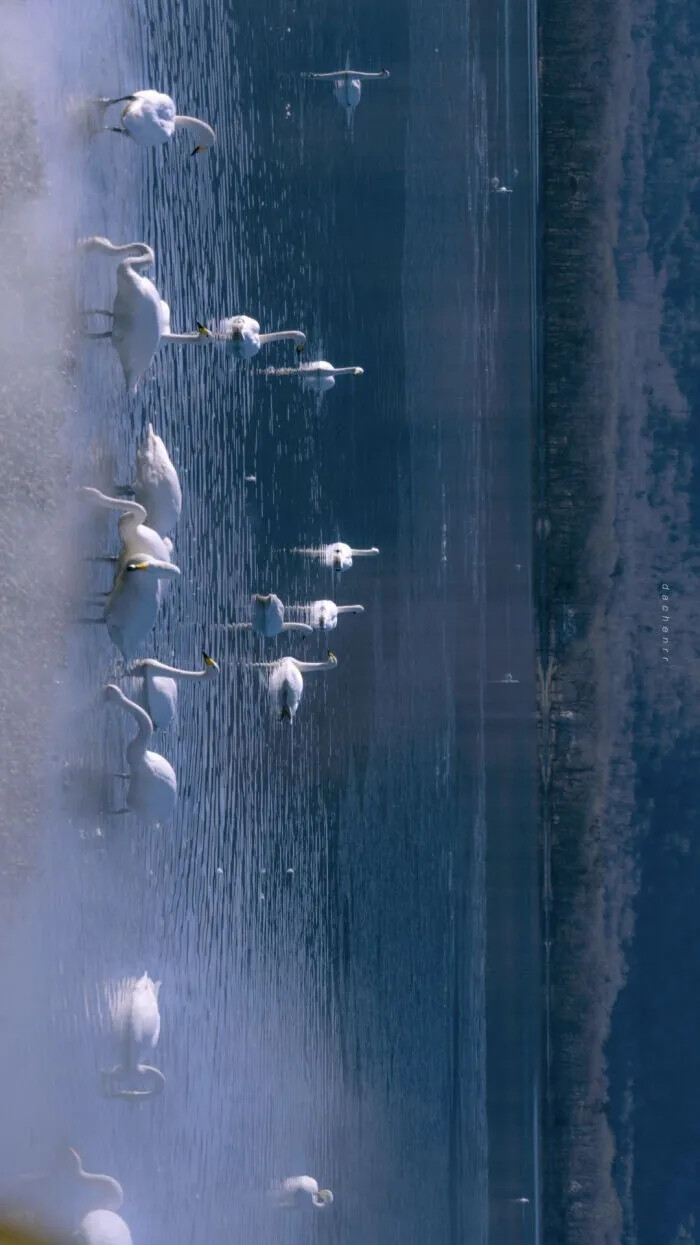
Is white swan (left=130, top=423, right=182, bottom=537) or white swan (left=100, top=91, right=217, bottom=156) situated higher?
white swan (left=100, top=91, right=217, bottom=156)

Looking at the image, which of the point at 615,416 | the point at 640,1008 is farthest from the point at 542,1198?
the point at 615,416

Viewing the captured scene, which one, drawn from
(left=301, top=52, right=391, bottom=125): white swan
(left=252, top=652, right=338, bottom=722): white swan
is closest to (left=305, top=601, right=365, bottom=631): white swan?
(left=252, top=652, right=338, bottom=722): white swan

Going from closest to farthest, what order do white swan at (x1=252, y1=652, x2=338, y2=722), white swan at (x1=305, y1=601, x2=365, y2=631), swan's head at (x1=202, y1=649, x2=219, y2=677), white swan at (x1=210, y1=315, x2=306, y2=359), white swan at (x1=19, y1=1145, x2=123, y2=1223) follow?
white swan at (x1=19, y1=1145, x2=123, y2=1223) < swan's head at (x1=202, y1=649, x2=219, y2=677) < white swan at (x1=210, y1=315, x2=306, y2=359) < white swan at (x1=252, y1=652, x2=338, y2=722) < white swan at (x1=305, y1=601, x2=365, y2=631)

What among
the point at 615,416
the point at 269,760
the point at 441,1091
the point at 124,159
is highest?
the point at 124,159

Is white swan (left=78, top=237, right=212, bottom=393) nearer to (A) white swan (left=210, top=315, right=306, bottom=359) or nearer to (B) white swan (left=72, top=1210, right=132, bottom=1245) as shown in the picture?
(A) white swan (left=210, top=315, right=306, bottom=359)

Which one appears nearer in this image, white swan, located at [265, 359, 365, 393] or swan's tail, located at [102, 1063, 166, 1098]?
swan's tail, located at [102, 1063, 166, 1098]

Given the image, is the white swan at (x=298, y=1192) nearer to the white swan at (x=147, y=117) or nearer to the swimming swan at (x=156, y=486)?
the swimming swan at (x=156, y=486)

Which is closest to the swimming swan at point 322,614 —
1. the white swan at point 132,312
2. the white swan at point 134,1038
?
the white swan at point 132,312

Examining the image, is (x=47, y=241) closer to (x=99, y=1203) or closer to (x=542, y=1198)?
(x=99, y=1203)
